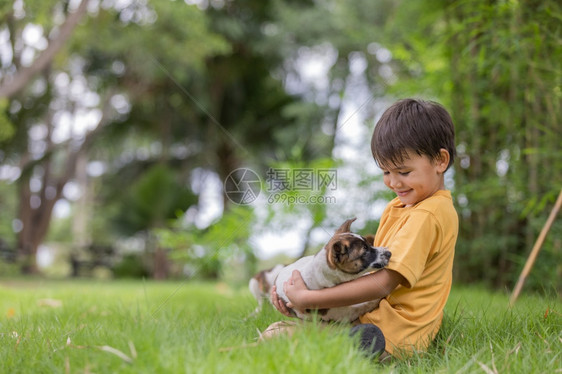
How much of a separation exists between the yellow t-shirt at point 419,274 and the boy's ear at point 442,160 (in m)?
0.10

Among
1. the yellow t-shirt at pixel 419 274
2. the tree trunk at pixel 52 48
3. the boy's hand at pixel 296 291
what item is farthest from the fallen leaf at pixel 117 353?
the tree trunk at pixel 52 48

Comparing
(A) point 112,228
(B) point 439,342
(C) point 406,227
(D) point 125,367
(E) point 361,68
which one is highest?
(E) point 361,68

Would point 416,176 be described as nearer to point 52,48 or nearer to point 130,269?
point 52,48

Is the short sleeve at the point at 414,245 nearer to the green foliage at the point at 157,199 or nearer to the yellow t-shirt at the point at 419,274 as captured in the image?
the yellow t-shirt at the point at 419,274

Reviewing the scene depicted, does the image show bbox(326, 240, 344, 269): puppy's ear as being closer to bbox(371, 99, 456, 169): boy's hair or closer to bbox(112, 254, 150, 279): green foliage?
bbox(371, 99, 456, 169): boy's hair

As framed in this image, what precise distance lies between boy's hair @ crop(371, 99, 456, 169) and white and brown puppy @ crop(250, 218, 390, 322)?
32 cm

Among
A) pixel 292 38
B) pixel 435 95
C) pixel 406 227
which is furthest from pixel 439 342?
pixel 292 38

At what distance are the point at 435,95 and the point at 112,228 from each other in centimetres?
1071

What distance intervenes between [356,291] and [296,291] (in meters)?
0.23

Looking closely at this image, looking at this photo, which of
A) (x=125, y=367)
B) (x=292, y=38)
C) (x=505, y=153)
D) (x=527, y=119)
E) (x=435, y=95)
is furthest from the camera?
(x=292, y=38)

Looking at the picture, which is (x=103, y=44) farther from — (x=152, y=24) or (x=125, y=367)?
(x=125, y=367)

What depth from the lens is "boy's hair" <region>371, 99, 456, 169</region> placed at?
1.99m

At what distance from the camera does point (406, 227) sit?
192 cm

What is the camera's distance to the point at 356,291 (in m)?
1.87
